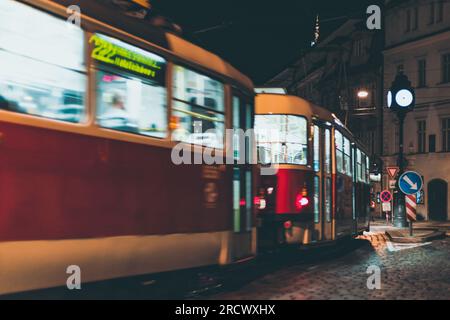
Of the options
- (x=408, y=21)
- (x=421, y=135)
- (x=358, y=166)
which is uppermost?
(x=408, y=21)

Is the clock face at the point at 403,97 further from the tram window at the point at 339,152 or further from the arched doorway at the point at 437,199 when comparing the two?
the arched doorway at the point at 437,199

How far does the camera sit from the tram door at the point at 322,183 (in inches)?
589

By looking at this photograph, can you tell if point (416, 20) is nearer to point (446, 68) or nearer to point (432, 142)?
point (446, 68)

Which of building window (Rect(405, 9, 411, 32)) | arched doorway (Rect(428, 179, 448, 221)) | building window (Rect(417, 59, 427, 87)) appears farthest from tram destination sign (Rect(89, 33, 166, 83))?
building window (Rect(405, 9, 411, 32))

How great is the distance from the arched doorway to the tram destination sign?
38.2m

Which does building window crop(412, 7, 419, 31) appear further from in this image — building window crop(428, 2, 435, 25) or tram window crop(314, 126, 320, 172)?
tram window crop(314, 126, 320, 172)

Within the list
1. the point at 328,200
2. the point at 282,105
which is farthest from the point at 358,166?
the point at 282,105

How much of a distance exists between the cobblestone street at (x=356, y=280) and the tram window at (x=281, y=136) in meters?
2.29

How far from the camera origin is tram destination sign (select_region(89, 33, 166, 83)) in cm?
715

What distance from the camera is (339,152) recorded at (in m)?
17.2

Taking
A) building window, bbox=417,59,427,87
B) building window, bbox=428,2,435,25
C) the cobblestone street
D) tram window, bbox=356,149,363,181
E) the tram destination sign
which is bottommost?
the cobblestone street

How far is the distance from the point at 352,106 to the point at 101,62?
47.2 meters

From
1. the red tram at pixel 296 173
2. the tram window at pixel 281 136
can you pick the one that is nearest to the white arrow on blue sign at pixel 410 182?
the red tram at pixel 296 173

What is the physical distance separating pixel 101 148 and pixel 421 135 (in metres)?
40.6
